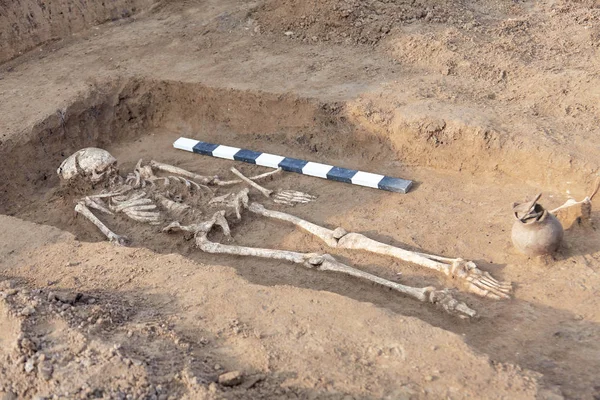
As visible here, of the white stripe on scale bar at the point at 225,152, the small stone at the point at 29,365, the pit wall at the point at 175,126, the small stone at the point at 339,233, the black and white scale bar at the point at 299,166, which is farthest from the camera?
the white stripe on scale bar at the point at 225,152

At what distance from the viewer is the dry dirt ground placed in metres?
3.67

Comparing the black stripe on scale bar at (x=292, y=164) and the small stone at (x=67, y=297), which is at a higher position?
the small stone at (x=67, y=297)

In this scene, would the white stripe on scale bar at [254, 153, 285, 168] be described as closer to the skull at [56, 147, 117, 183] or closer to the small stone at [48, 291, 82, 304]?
the skull at [56, 147, 117, 183]

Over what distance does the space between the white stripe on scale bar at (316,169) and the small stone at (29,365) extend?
3.85 meters

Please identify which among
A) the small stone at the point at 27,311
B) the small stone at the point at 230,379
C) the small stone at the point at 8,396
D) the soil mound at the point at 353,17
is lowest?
the small stone at the point at 230,379

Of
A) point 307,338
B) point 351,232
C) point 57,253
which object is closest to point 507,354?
point 307,338

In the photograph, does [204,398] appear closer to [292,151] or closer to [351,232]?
[351,232]

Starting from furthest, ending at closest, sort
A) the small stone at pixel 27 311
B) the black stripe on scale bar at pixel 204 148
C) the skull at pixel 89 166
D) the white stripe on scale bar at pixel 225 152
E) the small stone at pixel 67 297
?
1. the black stripe on scale bar at pixel 204 148
2. the white stripe on scale bar at pixel 225 152
3. the skull at pixel 89 166
4. the small stone at pixel 67 297
5. the small stone at pixel 27 311

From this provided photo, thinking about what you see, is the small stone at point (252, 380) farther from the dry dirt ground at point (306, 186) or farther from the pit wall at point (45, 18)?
the pit wall at point (45, 18)

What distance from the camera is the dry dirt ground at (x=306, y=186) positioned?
12.1ft

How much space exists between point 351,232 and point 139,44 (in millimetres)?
5322

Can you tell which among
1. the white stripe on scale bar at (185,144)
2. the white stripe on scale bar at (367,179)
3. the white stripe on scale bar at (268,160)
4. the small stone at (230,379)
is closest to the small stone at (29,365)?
the small stone at (230,379)

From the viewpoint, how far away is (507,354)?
409 centimetres

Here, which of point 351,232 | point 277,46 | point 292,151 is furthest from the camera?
point 277,46
